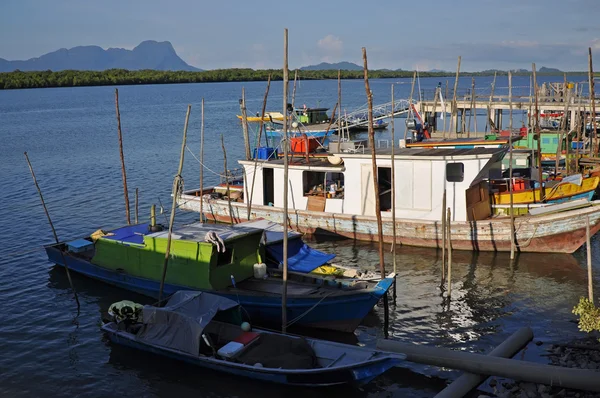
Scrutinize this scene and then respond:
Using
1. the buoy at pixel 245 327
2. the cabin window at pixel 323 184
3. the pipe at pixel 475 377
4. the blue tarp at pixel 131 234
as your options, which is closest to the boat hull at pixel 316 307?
the buoy at pixel 245 327

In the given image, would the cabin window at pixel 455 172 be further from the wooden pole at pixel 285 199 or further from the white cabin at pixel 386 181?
the wooden pole at pixel 285 199

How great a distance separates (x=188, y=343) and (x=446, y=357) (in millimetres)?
5672

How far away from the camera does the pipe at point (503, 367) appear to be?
10938 mm

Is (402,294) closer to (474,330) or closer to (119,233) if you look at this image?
(474,330)

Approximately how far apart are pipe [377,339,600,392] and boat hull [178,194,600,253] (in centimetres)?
1056

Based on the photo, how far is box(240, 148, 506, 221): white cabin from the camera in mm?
22328

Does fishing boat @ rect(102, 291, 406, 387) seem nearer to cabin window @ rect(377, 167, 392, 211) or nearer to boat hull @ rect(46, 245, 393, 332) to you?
boat hull @ rect(46, 245, 393, 332)

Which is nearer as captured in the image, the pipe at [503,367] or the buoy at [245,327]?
the pipe at [503,367]

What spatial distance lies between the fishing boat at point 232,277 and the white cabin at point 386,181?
22.2 ft

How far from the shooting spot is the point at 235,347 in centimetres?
1352

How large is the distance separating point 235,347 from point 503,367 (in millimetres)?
5634

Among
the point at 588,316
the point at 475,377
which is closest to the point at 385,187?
the point at 588,316

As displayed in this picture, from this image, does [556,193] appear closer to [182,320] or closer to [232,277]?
[232,277]

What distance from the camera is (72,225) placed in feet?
91.4
